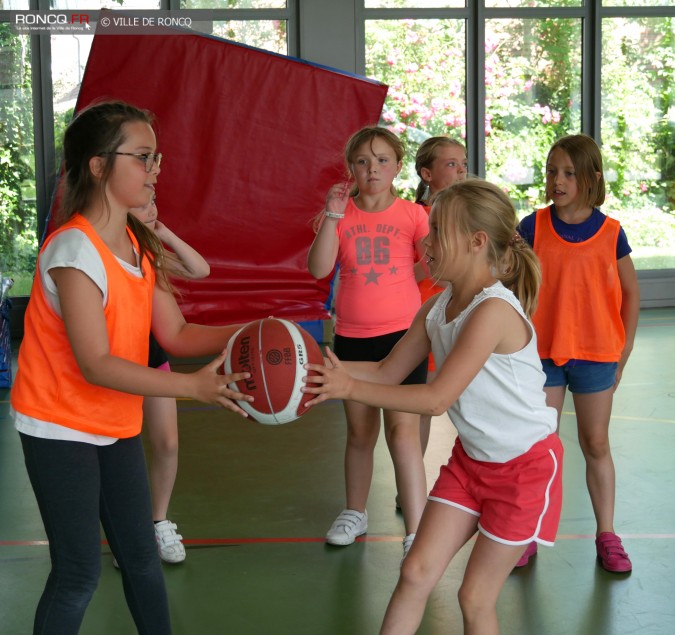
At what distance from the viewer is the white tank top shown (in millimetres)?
2051

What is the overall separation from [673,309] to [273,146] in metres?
4.13

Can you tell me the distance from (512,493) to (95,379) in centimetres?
90

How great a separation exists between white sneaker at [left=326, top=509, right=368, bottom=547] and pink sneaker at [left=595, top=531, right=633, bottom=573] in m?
0.79

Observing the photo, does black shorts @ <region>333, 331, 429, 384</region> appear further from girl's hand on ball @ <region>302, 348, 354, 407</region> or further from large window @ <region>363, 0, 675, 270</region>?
large window @ <region>363, 0, 675, 270</region>

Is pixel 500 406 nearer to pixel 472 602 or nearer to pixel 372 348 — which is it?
pixel 472 602

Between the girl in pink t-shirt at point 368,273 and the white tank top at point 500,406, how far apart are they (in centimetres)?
105

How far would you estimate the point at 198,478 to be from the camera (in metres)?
4.06

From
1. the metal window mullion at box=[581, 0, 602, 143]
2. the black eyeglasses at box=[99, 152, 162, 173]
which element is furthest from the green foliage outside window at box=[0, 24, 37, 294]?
the black eyeglasses at box=[99, 152, 162, 173]

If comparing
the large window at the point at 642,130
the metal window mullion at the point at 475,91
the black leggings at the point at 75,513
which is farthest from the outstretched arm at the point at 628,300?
the large window at the point at 642,130

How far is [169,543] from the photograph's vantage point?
3.12m

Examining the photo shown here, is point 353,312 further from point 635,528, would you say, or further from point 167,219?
point 167,219

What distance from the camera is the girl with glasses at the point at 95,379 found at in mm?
1943

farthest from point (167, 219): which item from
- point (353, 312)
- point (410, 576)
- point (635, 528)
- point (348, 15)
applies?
point (410, 576)

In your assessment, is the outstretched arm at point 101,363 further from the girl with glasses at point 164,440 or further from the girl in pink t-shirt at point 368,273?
the girl in pink t-shirt at point 368,273
